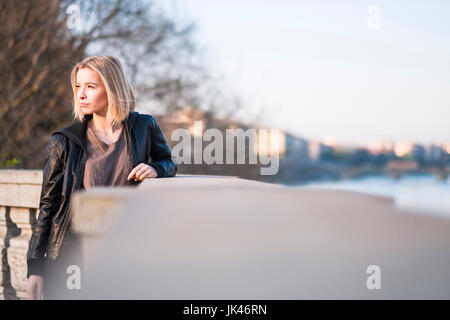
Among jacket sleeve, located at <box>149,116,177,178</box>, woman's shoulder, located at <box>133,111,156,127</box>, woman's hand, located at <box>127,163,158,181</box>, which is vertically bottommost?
woman's hand, located at <box>127,163,158,181</box>

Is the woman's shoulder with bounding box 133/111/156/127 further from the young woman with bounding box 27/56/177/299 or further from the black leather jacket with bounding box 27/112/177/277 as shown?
the black leather jacket with bounding box 27/112/177/277

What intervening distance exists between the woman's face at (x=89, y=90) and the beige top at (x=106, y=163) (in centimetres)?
10

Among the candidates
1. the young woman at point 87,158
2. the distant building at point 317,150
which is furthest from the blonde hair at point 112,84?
the distant building at point 317,150

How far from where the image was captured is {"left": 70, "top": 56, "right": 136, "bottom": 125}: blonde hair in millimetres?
2172

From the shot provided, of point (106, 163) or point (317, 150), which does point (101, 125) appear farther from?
point (317, 150)

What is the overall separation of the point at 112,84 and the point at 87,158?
369mm

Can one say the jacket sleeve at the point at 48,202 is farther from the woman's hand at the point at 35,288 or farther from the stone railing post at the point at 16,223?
the stone railing post at the point at 16,223

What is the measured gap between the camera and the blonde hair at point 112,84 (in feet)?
7.13

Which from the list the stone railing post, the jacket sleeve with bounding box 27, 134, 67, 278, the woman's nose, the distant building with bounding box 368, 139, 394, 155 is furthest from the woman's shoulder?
the distant building with bounding box 368, 139, 394, 155

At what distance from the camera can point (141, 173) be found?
80.4 inches

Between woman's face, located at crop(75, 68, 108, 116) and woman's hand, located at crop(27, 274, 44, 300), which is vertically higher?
woman's face, located at crop(75, 68, 108, 116)

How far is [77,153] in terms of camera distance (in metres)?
2.09

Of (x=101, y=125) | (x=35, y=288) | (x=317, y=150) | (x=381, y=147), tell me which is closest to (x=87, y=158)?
(x=101, y=125)

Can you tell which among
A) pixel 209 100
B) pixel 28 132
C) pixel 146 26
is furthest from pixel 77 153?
pixel 209 100
